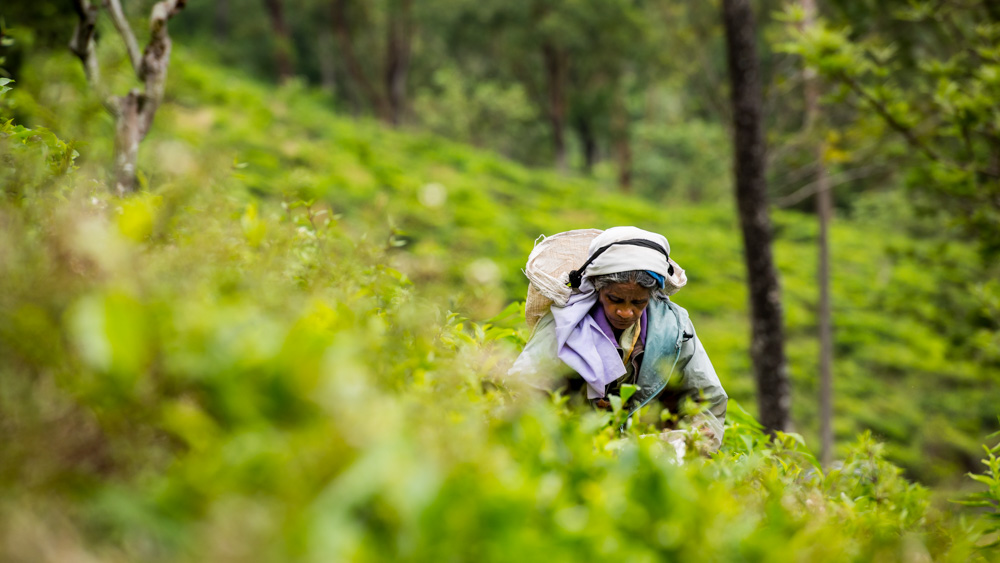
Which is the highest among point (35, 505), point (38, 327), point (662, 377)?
point (38, 327)

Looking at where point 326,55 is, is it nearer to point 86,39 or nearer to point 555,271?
point 86,39

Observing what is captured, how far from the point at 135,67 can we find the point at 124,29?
0.18m

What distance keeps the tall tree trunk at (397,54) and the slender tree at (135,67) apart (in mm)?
18911

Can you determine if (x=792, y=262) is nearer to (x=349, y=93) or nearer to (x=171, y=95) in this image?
(x=171, y=95)

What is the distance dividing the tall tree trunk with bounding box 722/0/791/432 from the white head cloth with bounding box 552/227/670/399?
3.55m

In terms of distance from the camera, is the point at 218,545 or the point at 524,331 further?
the point at 524,331

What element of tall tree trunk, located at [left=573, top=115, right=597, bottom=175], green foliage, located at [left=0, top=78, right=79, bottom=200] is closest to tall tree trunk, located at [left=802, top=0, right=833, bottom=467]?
green foliage, located at [left=0, top=78, right=79, bottom=200]

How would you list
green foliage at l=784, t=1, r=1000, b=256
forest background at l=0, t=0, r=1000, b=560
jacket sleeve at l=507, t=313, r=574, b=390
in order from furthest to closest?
green foliage at l=784, t=1, r=1000, b=256, jacket sleeve at l=507, t=313, r=574, b=390, forest background at l=0, t=0, r=1000, b=560

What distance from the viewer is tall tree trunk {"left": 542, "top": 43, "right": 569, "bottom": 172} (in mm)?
23172

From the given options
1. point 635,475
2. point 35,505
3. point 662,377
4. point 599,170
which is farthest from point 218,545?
point 599,170

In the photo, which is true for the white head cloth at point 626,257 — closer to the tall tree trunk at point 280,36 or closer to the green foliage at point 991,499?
the green foliage at point 991,499

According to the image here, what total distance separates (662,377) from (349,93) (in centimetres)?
3285

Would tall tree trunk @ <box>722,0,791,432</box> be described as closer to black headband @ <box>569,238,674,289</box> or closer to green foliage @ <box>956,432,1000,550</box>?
black headband @ <box>569,238,674,289</box>

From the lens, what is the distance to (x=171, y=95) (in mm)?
9328
